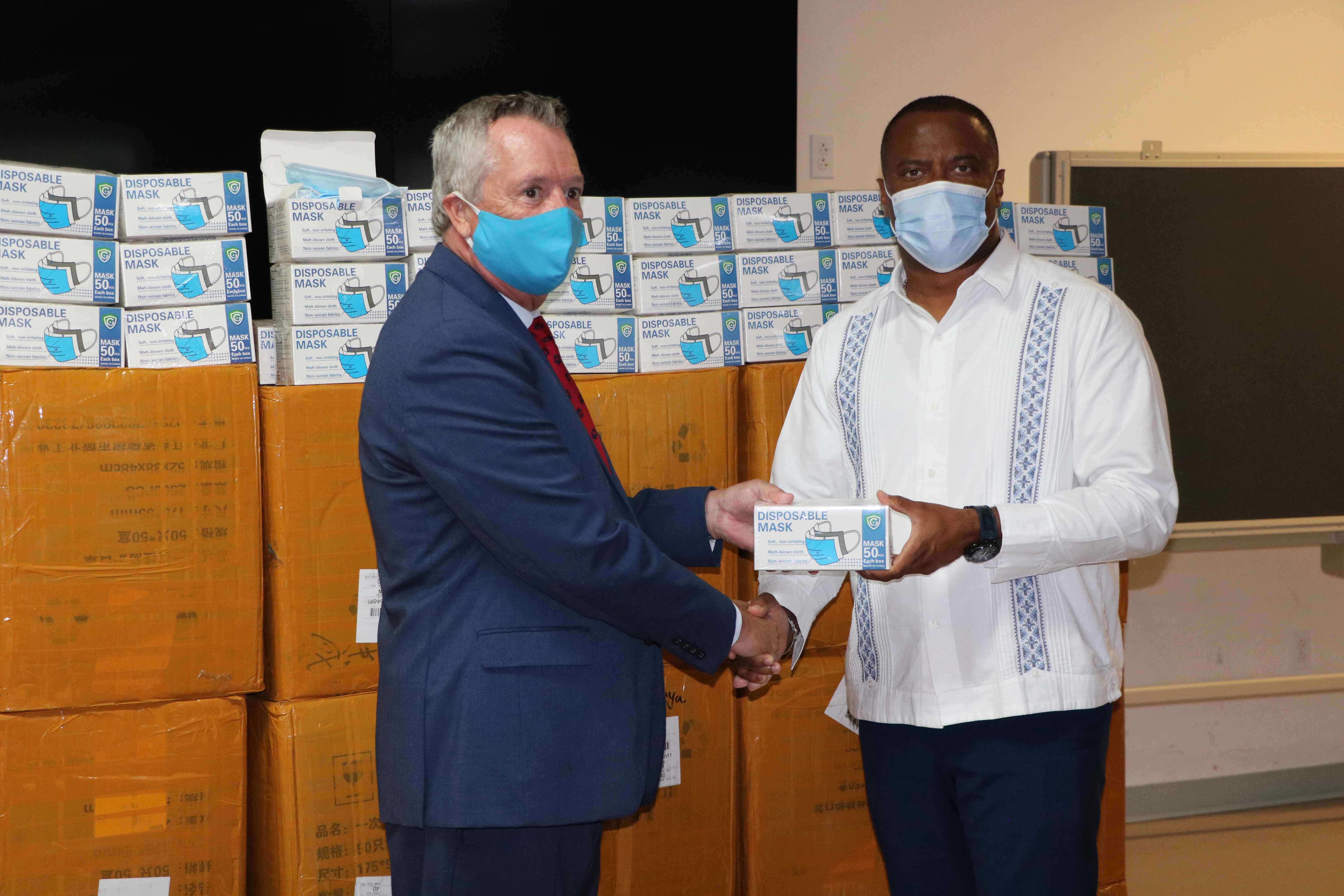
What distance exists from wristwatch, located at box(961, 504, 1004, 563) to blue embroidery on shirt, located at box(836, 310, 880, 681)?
230mm

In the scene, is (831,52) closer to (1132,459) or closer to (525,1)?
(525,1)

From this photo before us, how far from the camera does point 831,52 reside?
3.13m

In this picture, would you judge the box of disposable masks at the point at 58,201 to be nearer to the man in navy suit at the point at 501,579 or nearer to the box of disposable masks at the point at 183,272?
the box of disposable masks at the point at 183,272

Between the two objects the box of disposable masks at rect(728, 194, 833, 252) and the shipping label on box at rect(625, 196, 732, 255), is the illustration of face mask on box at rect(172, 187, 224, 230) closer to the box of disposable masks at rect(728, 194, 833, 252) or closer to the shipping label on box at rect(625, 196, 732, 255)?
the shipping label on box at rect(625, 196, 732, 255)

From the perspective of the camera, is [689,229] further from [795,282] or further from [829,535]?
[829,535]

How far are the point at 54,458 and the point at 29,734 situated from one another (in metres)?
0.48

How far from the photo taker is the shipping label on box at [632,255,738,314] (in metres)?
2.18

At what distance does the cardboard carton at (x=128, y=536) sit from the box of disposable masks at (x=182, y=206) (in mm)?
248

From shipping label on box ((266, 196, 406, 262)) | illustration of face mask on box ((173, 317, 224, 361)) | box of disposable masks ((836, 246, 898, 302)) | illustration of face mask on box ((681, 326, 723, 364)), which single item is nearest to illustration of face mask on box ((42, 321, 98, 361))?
illustration of face mask on box ((173, 317, 224, 361))

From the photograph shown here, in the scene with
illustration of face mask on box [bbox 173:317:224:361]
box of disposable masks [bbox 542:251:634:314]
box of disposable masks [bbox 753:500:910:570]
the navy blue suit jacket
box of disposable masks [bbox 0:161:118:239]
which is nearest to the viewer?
the navy blue suit jacket

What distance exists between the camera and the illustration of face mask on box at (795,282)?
2.24 meters

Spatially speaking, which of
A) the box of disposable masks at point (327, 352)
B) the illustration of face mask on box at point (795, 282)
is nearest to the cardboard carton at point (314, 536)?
the box of disposable masks at point (327, 352)

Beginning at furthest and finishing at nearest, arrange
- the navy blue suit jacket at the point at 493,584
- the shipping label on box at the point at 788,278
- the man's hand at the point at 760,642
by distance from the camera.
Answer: the shipping label on box at the point at 788,278
the man's hand at the point at 760,642
the navy blue suit jacket at the point at 493,584

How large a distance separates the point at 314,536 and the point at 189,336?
422 millimetres
